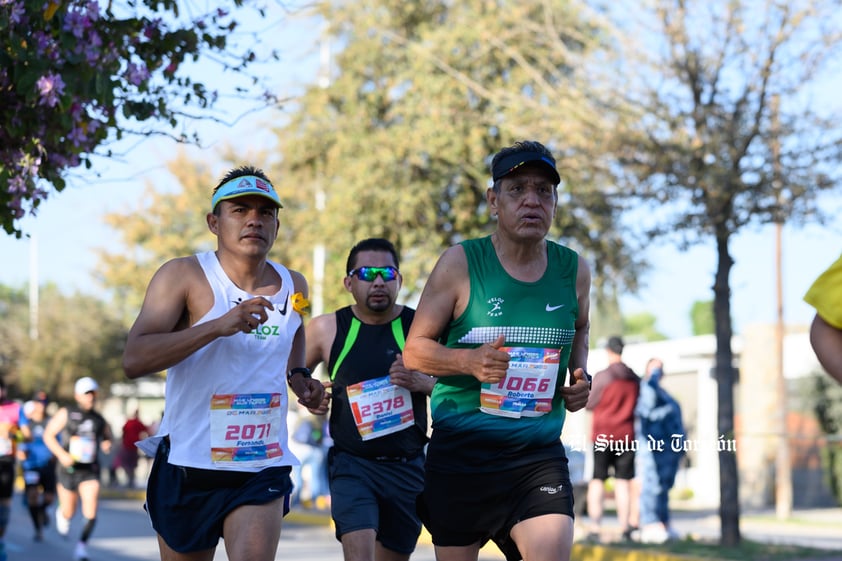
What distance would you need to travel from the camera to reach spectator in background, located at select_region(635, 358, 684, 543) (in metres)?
13.8

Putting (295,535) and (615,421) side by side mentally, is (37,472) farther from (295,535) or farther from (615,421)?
(615,421)

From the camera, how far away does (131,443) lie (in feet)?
86.1

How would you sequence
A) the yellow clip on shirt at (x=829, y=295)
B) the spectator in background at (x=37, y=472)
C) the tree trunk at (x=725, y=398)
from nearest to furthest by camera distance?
1. the yellow clip on shirt at (x=829, y=295)
2. the tree trunk at (x=725, y=398)
3. the spectator in background at (x=37, y=472)

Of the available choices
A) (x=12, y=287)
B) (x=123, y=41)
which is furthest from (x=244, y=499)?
(x=12, y=287)

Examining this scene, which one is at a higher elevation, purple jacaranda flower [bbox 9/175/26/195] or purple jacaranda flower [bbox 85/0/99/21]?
purple jacaranda flower [bbox 85/0/99/21]

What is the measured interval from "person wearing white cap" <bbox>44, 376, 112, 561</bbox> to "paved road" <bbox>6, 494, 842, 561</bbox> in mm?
726

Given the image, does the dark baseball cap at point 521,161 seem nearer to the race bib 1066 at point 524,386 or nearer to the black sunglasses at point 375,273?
the race bib 1066 at point 524,386

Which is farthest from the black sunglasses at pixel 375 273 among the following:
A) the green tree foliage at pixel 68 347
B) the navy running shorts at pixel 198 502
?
the green tree foliage at pixel 68 347

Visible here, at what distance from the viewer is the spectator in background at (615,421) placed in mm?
13547

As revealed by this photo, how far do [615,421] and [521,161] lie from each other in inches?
345

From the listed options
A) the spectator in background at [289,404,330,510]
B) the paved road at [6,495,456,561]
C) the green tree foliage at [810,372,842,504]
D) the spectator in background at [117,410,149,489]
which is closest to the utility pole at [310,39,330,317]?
the spectator in background at [117,410,149,489]

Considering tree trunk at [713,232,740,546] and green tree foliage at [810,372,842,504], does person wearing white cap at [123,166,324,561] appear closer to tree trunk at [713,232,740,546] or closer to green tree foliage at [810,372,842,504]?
tree trunk at [713,232,740,546]

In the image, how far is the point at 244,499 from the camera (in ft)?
17.7

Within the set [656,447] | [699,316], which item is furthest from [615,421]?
[699,316]
